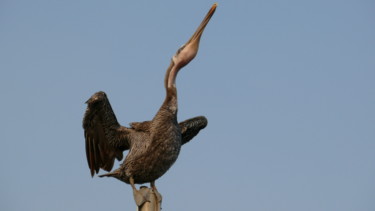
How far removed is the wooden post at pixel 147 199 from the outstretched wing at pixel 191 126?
→ 5.60 ft

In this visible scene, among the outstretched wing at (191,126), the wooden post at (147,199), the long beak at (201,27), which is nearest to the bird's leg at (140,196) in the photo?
→ the wooden post at (147,199)

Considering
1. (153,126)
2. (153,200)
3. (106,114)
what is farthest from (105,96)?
(153,200)

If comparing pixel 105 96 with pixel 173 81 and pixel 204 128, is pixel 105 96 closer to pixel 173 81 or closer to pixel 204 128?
pixel 173 81

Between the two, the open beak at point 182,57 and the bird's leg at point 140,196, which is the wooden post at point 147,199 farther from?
the open beak at point 182,57

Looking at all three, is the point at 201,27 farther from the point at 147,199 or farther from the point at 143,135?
the point at 147,199

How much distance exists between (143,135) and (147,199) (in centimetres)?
108

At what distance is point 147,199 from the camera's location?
29.2 feet

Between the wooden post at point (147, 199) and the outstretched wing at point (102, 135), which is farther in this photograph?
the outstretched wing at point (102, 135)

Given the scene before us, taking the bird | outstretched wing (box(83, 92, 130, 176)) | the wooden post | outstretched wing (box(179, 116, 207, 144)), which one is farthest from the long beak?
the wooden post

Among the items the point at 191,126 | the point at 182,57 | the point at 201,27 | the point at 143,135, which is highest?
the point at 201,27

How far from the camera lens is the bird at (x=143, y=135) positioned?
30.1ft

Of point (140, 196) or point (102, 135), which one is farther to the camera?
point (102, 135)

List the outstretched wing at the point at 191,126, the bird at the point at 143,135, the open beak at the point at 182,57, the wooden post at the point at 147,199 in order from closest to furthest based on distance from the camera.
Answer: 1. the wooden post at the point at 147,199
2. the bird at the point at 143,135
3. the open beak at the point at 182,57
4. the outstretched wing at the point at 191,126

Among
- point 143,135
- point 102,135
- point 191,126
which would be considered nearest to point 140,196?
point 143,135
